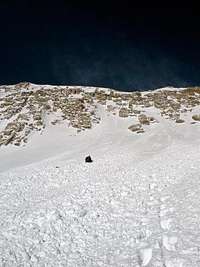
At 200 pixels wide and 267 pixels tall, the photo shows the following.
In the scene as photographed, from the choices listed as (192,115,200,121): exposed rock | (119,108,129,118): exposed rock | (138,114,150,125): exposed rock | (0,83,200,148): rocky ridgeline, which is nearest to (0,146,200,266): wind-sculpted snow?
(138,114,150,125): exposed rock

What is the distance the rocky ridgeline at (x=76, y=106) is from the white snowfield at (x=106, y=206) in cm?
847

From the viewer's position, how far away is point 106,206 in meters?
17.9

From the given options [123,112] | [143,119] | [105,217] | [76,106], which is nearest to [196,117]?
[143,119]

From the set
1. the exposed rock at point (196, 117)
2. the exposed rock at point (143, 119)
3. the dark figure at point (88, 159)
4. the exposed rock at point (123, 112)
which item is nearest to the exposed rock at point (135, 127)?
the exposed rock at point (143, 119)

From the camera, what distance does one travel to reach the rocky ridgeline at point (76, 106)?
144ft

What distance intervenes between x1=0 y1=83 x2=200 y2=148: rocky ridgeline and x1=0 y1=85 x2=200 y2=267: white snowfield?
847cm

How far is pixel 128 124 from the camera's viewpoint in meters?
43.0

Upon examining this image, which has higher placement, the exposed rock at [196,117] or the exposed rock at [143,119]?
the exposed rock at [196,117]

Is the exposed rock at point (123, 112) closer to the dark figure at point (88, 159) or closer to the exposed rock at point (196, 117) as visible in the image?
the exposed rock at point (196, 117)

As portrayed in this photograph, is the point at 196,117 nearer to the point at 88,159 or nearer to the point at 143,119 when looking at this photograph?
the point at 143,119

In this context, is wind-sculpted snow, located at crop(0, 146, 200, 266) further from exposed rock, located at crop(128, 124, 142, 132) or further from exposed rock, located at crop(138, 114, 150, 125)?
exposed rock, located at crop(138, 114, 150, 125)

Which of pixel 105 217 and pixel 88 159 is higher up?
pixel 105 217

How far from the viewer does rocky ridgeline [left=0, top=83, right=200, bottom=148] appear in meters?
43.8

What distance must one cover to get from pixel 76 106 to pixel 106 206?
108 ft
